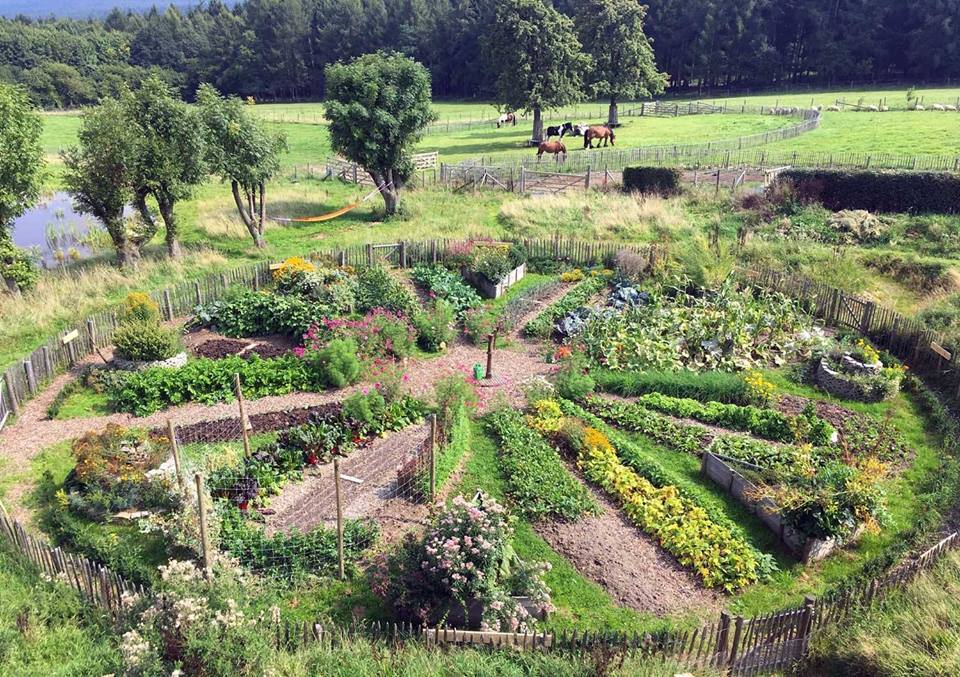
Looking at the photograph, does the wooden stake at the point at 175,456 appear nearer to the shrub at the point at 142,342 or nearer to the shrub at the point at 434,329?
the shrub at the point at 142,342

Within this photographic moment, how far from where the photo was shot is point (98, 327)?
15.9m

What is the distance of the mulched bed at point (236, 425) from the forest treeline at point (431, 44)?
6327 centimetres

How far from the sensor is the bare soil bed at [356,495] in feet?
33.9

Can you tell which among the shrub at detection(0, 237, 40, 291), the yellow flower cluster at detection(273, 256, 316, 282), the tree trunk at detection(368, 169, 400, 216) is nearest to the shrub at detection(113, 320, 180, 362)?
the yellow flower cluster at detection(273, 256, 316, 282)

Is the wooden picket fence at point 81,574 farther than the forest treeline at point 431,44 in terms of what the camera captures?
No

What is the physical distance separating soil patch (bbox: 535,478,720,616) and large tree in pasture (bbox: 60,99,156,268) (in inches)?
675

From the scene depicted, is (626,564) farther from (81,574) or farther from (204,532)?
(81,574)

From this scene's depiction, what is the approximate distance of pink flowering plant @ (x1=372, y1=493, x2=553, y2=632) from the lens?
8.09 metres

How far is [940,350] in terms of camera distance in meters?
14.7

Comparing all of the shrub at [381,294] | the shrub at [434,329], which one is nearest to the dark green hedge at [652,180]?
the shrub at [381,294]

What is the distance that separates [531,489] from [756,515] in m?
3.50

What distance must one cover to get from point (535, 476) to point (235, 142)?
668 inches

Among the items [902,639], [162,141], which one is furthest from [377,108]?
[902,639]

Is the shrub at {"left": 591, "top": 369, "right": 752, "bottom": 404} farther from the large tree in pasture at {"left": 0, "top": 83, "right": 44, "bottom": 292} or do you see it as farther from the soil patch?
the large tree in pasture at {"left": 0, "top": 83, "right": 44, "bottom": 292}
